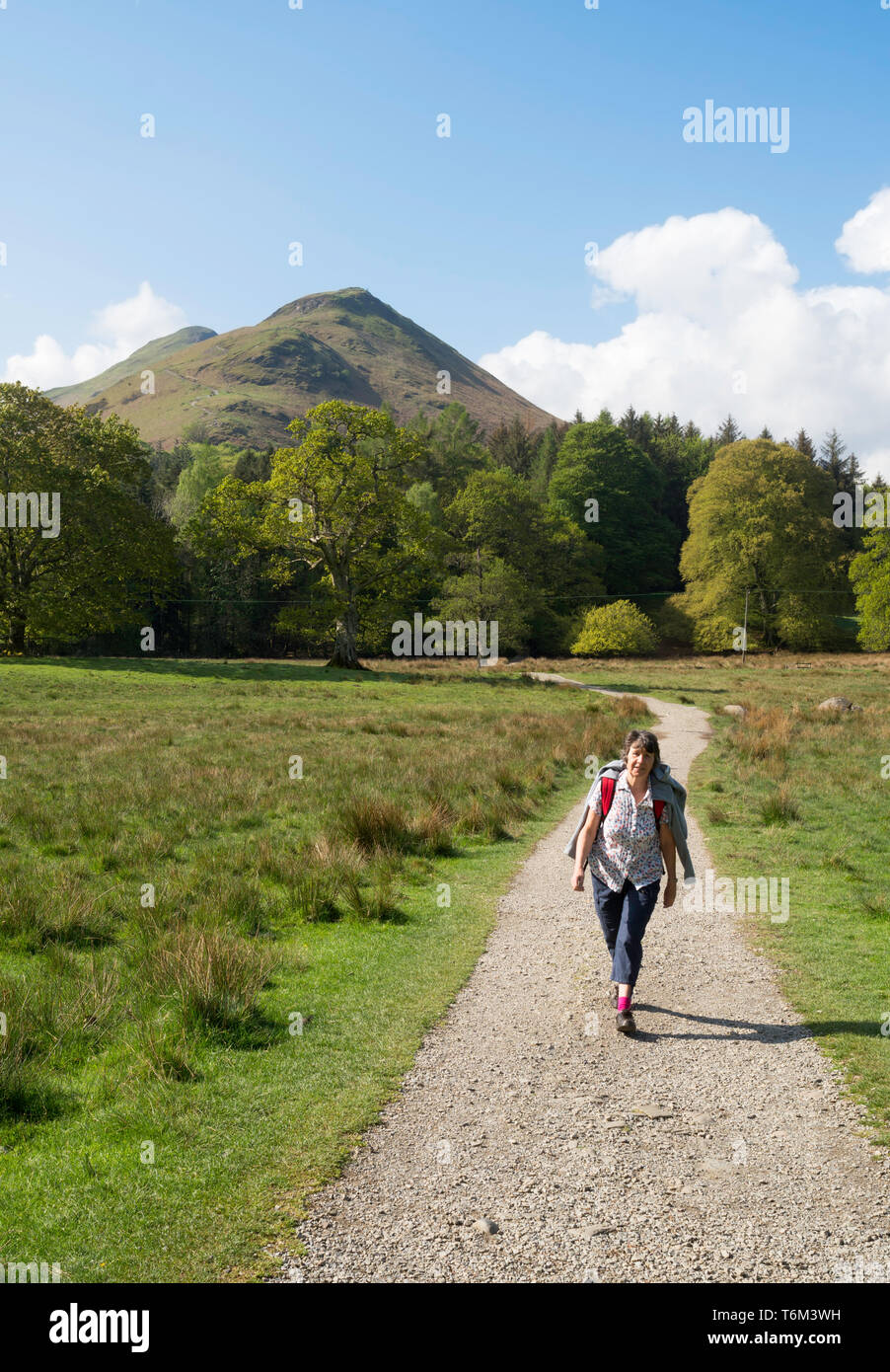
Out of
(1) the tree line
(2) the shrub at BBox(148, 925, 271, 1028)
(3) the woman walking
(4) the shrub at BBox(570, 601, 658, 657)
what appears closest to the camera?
(2) the shrub at BBox(148, 925, 271, 1028)

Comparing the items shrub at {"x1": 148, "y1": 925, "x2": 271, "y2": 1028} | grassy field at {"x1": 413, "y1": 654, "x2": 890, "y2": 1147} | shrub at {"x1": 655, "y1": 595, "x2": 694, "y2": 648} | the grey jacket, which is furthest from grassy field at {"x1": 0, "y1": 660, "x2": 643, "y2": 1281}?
shrub at {"x1": 655, "y1": 595, "x2": 694, "y2": 648}

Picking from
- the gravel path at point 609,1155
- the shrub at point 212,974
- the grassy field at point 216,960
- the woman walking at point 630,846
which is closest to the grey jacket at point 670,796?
the woman walking at point 630,846

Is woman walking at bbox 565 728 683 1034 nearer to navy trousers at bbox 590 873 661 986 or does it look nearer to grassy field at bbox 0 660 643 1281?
navy trousers at bbox 590 873 661 986

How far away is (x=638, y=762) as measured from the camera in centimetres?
668

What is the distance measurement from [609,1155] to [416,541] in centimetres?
4238

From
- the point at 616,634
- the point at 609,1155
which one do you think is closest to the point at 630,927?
the point at 609,1155

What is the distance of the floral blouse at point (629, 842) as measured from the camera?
6703mm

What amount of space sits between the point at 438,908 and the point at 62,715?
2082 cm

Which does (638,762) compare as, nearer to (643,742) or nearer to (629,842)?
(643,742)

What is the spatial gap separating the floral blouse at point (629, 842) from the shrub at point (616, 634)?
58.0m

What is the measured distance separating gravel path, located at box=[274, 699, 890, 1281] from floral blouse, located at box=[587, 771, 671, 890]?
1.08 metres

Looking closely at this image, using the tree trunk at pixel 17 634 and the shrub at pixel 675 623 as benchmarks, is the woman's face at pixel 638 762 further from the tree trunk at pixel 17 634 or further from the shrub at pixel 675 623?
the shrub at pixel 675 623

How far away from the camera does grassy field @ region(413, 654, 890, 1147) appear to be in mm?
6691
